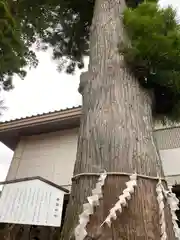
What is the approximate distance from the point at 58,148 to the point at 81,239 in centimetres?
540

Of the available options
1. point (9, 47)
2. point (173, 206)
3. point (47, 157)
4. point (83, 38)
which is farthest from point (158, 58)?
point (47, 157)

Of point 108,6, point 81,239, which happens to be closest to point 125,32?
point 108,6

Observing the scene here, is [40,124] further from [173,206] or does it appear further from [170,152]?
[173,206]

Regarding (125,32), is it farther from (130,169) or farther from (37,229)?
(37,229)

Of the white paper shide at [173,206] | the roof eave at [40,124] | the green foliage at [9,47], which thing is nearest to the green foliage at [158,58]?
the white paper shide at [173,206]

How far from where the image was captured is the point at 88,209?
104cm

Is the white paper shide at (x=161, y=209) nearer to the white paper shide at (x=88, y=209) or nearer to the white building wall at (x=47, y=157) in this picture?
the white paper shide at (x=88, y=209)

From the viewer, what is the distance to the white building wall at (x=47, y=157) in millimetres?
5887

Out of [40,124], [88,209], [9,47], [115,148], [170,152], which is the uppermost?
[40,124]

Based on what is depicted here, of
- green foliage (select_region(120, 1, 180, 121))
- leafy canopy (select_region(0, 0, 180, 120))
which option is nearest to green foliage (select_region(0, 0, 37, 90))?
leafy canopy (select_region(0, 0, 180, 120))

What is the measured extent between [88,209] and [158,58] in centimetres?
114

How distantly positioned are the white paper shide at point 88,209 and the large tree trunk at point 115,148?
0.02 m

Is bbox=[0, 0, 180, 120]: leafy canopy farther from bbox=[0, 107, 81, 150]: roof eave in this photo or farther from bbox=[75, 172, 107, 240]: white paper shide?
bbox=[0, 107, 81, 150]: roof eave

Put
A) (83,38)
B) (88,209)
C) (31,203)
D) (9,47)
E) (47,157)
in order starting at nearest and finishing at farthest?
1. (88,209)
2. (31,203)
3. (9,47)
4. (83,38)
5. (47,157)
